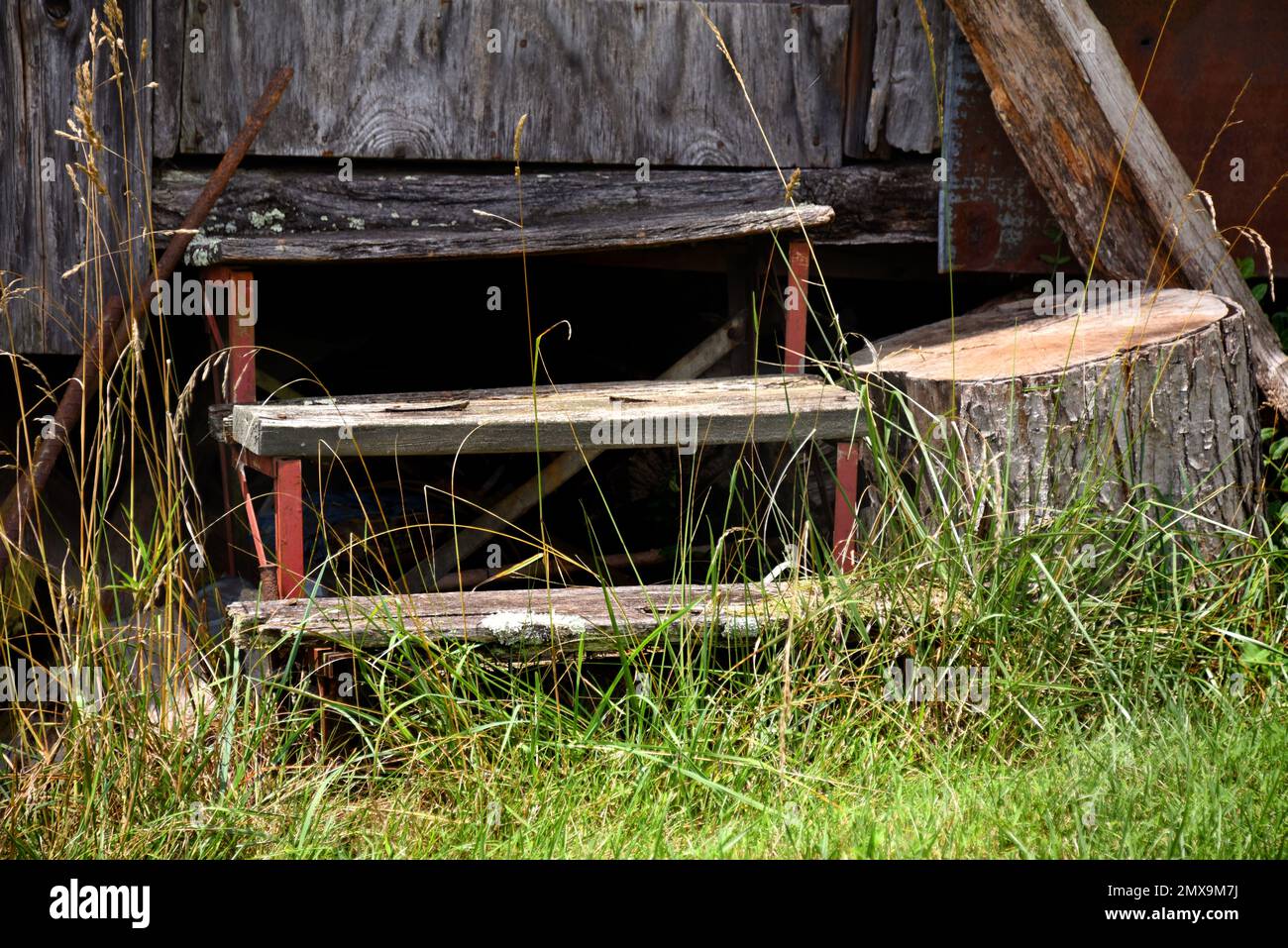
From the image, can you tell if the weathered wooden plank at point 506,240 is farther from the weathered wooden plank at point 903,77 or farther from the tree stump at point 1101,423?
the weathered wooden plank at point 903,77

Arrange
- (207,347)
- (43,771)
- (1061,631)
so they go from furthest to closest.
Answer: (207,347), (1061,631), (43,771)

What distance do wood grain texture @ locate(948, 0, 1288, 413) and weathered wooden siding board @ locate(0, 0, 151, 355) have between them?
260 cm

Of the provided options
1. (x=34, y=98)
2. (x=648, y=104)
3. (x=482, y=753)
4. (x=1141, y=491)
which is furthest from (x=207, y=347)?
(x=1141, y=491)

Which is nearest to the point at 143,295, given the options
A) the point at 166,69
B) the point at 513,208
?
the point at 166,69

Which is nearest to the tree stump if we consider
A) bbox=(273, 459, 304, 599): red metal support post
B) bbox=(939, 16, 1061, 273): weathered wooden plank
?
bbox=(939, 16, 1061, 273): weathered wooden plank

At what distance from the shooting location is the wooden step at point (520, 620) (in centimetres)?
234

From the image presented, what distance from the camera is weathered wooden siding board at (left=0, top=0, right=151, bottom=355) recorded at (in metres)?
3.56

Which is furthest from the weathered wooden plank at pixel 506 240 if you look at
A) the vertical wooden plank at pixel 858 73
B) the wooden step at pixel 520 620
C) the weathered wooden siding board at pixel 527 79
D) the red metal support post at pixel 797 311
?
the wooden step at pixel 520 620

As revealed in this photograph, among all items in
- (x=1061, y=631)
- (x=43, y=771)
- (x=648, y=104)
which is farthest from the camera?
(x=648, y=104)

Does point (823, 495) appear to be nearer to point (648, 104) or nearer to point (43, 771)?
point (648, 104)

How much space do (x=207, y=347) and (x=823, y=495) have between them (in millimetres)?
2369

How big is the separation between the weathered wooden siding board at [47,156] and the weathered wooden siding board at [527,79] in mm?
237

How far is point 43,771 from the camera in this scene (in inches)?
81.7
